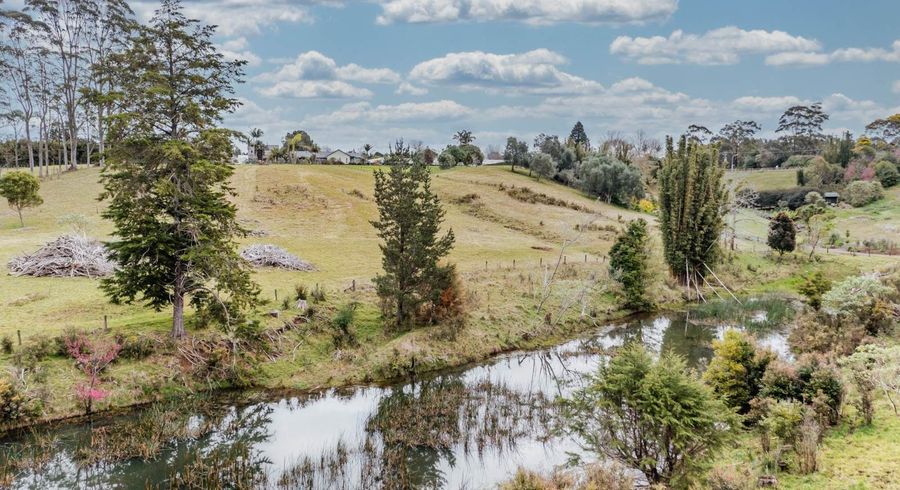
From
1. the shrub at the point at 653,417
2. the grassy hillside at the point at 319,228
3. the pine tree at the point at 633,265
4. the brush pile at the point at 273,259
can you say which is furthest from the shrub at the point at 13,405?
the pine tree at the point at 633,265

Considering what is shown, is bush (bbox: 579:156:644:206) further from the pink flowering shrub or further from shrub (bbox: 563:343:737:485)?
the pink flowering shrub

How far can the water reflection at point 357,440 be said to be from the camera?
53.2 feet

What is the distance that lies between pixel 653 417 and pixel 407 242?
54.7ft

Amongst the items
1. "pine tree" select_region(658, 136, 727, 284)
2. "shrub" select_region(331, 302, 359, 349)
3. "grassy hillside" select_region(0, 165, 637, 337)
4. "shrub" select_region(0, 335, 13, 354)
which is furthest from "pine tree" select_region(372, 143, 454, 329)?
"pine tree" select_region(658, 136, 727, 284)

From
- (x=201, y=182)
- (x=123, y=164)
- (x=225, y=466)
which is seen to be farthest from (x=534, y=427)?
(x=123, y=164)

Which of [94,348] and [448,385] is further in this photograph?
[448,385]

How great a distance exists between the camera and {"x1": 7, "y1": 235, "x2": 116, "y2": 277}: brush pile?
31.8m

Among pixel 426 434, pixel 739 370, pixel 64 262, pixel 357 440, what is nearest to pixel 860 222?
pixel 739 370

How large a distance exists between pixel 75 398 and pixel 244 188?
46026 millimetres

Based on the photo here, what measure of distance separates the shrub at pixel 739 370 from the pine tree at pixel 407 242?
45.0 feet

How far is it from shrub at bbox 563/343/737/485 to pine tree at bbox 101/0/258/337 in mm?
14443

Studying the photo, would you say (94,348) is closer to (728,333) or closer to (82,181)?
(728,333)

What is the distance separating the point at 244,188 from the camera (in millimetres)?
63406

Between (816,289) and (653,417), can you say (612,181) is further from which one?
(653,417)
